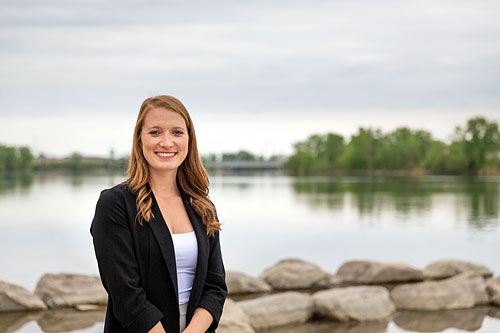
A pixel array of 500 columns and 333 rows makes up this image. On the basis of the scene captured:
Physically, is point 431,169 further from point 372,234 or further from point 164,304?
point 164,304

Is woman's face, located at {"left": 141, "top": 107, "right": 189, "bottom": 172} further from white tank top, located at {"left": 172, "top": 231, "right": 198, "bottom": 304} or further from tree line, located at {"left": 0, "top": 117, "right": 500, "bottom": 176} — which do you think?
tree line, located at {"left": 0, "top": 117, "right": 500, "bottom": 176}

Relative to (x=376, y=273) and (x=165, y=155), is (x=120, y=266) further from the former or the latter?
(x=376, y=273)

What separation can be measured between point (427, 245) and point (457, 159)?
77.3 meters

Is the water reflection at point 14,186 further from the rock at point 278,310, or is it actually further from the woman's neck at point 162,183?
the woman's neck at point 162,183

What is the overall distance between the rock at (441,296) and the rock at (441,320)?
135 mm

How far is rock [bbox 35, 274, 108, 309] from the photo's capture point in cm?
784

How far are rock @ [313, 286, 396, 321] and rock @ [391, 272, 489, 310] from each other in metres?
0.39

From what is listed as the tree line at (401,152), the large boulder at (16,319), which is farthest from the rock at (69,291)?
the tree line at (401,152)

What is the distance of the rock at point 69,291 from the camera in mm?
7836

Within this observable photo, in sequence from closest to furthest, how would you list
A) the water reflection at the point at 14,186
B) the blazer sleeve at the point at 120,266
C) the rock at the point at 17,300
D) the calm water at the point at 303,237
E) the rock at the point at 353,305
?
1. the blazer sleeve at the point at 120,266
2. the rock at the point at 353,305
3. the rock at the point at 17,300
4. the calm water at the point at 303,237
5. the water reflection at the point at 14,186

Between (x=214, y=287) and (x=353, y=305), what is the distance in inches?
196

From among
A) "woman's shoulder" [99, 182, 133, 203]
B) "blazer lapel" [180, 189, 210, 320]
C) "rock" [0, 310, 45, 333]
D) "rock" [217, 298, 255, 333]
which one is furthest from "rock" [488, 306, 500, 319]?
"woman's shoulder" [99, 182, 133, 203]

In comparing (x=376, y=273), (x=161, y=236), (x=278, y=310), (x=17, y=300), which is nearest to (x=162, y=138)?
(x=161, y=236)

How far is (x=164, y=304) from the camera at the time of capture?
2.56m
